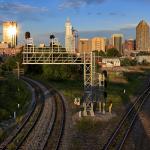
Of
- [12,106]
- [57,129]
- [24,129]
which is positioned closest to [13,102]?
[12,106]

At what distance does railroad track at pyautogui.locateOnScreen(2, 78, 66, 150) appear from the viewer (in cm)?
2275

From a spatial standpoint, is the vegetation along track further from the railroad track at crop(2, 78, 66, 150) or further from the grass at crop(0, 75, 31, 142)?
the grass at crop(0, 75, 31, 142)

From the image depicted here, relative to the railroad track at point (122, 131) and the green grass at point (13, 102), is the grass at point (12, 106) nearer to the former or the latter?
the green grass at point (13, 102)

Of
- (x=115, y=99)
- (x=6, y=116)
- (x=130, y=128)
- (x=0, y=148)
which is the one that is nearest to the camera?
(x=0, y=148)

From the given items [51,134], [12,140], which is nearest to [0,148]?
[12,140]

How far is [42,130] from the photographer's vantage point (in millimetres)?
27734

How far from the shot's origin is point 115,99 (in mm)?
47312

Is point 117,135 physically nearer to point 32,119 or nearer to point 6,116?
point 32,119

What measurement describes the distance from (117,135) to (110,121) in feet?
20.4

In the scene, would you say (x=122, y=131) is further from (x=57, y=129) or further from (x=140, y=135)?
(x=57, y=129)

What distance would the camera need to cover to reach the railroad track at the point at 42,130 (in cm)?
2275

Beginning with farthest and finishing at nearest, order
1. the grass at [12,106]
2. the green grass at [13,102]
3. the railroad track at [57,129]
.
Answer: the green grass at [13,102] → the grass at [12,106] → the railroad track at [57,129]

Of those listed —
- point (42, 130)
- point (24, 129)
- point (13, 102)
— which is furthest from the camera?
point (13, 102)

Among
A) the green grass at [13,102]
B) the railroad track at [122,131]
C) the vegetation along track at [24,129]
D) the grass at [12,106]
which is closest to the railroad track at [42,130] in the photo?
the vegetation along track at [24,129]
